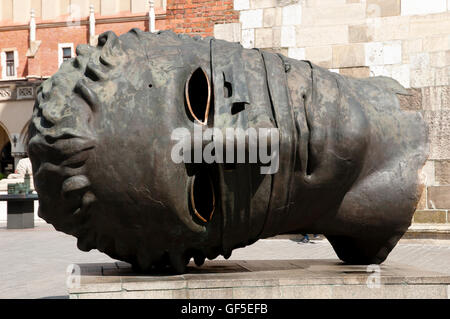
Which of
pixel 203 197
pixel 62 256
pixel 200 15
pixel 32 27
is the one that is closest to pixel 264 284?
pixel 203 197

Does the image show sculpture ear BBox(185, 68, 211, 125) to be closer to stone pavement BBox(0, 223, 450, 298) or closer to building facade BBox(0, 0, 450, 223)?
stone pavement BBox(0, 223, 450, 298)

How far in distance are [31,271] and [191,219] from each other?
13.3 ft

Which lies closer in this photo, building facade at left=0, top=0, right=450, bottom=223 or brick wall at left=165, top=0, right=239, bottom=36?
building facade at left=0, top=0, right=450, bottom=223

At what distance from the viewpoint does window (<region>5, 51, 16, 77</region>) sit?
111ft

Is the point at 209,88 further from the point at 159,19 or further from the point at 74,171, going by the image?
the point at 159,19

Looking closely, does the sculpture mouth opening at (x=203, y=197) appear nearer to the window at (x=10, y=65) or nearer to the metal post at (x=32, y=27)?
the metal post at (x=32, y=27)

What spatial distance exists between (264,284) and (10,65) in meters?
34.1

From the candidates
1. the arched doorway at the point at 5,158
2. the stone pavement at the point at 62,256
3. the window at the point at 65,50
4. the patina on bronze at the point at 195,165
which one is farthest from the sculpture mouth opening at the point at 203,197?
the arched doorway at the point at 5,158

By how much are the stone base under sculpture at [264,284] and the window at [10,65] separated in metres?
32.8

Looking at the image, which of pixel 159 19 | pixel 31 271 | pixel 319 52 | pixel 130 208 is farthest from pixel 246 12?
pixel 159 19

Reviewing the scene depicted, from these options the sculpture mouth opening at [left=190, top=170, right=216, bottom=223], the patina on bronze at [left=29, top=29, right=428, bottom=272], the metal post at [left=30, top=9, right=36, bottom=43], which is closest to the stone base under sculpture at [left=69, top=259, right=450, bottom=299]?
the patina on bronze at [left=29, top=29, right=428, bottom=272]

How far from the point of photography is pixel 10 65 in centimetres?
3416

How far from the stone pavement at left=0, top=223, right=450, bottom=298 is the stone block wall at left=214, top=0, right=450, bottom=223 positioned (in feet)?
3.16
